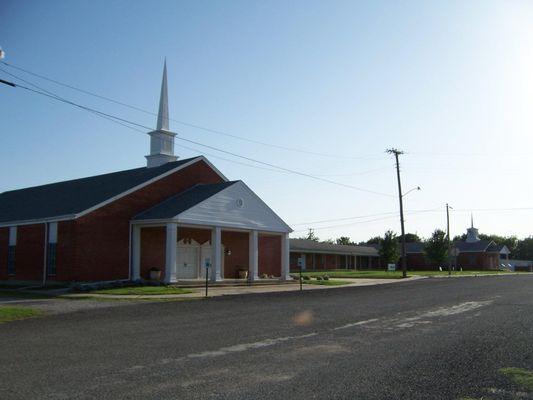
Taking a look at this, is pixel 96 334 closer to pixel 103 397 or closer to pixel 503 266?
pixel 103 397

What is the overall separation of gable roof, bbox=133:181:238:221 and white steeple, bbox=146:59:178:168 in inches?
149

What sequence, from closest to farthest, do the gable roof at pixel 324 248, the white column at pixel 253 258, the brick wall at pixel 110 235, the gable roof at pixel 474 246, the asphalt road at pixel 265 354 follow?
the asphalt road at pixel 265 354, the brick wall at pixel 110 235, the white column at pixel 253 258, the gable roof at pixel 324 248, the gable roof at pixel 474 246

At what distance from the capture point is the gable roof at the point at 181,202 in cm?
2872

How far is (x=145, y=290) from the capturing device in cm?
2420

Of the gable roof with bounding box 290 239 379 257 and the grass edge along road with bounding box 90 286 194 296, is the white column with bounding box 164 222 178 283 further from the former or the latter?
the gable roof with bounding box 290 239 379 257

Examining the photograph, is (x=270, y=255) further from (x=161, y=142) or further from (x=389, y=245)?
(x=389, y=245)

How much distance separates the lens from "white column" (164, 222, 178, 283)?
27703 mm

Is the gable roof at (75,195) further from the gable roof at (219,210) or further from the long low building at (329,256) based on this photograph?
the long low building at (329,256)

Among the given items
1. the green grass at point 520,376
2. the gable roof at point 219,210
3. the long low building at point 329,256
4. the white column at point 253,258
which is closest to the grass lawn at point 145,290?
the gable roof at point 219,210

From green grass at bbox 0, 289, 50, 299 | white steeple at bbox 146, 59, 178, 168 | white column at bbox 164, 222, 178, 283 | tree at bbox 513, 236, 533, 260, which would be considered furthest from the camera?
tree at bbox 513, 236, 533, 260

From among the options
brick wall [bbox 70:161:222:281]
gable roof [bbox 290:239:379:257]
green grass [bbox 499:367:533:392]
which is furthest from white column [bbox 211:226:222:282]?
gable roof [bbox 290:239:379:257]

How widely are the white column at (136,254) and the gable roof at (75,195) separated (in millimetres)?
2167

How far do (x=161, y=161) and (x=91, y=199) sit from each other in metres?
7.44

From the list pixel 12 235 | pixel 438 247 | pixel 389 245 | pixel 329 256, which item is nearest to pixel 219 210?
pixel 12 235
